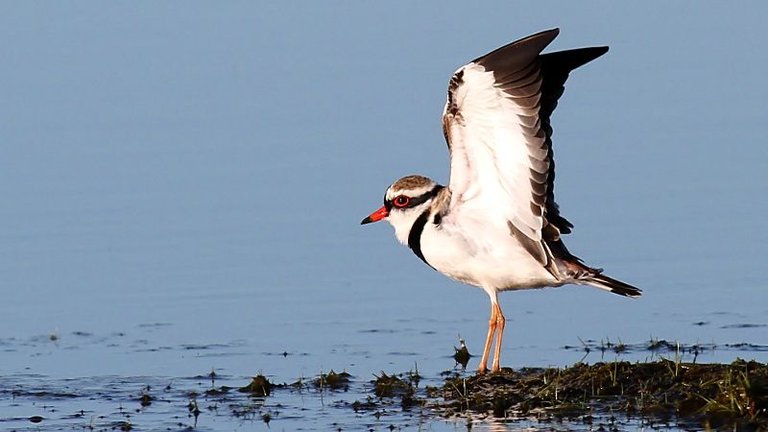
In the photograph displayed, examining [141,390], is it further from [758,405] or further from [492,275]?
[758,405]

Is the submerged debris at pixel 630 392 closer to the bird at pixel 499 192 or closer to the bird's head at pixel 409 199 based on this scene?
the bird at pixel 499 192

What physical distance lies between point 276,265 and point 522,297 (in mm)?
2122

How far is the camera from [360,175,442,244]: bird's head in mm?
12062

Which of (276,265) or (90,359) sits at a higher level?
(276,265)

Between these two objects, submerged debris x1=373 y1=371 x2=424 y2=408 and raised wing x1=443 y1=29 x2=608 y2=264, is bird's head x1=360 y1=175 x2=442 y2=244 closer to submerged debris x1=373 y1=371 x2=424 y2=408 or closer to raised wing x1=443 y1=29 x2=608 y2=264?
raised wing x1=443 y1=29 x2=608 y2=264

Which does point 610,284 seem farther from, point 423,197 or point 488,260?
point 423,197

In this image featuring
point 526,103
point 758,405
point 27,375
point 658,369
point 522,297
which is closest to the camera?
point 758,405

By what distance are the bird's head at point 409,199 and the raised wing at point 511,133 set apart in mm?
253

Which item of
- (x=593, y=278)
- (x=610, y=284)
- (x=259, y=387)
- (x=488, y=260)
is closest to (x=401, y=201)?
(x=488, y=260)

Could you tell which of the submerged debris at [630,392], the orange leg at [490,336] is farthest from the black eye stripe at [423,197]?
the submerged debris at [630,392]

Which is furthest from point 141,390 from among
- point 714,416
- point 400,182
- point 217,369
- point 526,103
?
point 714,416

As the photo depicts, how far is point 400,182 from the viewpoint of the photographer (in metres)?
12.2

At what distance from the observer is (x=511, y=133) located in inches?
444

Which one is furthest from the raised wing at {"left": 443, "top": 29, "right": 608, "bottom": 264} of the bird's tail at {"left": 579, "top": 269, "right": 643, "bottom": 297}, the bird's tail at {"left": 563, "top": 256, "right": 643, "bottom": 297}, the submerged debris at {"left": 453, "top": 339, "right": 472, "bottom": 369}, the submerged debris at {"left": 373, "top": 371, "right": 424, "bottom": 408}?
the submerged debris at {"left": 373, "top": 371, "right": 424, "bottom": 408}
